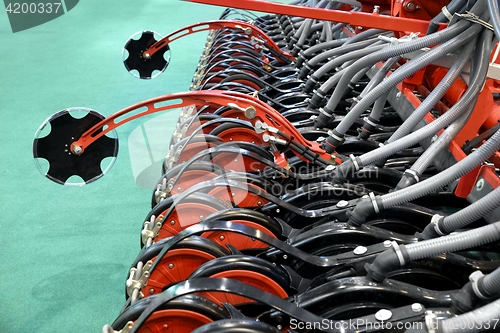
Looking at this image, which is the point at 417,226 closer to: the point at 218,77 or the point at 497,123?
the point at 497,123

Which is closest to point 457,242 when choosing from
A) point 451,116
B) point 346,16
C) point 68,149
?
point 451,116

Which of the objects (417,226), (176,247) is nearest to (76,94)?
(176,247)

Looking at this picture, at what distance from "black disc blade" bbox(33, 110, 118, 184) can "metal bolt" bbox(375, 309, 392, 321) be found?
4.25 feet

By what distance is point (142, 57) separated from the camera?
317 centimetres

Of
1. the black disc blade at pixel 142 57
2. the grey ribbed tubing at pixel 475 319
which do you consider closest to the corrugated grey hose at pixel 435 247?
the grey ribbed tubing at pixel 475 319

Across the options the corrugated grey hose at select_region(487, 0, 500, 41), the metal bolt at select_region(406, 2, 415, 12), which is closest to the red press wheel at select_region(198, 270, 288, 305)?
the corrugated grey hose at select_region(487, 0, 500, 41)

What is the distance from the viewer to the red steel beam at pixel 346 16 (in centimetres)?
198

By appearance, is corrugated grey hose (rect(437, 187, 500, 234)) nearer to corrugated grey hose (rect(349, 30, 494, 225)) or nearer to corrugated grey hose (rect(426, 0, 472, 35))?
corrugated grey hose (rect(349, 30, 494, 225))

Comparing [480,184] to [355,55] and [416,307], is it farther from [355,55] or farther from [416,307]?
[355,55]

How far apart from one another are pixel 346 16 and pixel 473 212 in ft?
3.84

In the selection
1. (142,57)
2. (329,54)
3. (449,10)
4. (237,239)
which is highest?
(449,10)

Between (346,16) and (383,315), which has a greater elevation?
(346,16)

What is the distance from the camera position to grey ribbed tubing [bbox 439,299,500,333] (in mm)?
900

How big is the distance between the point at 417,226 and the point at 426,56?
66cm
